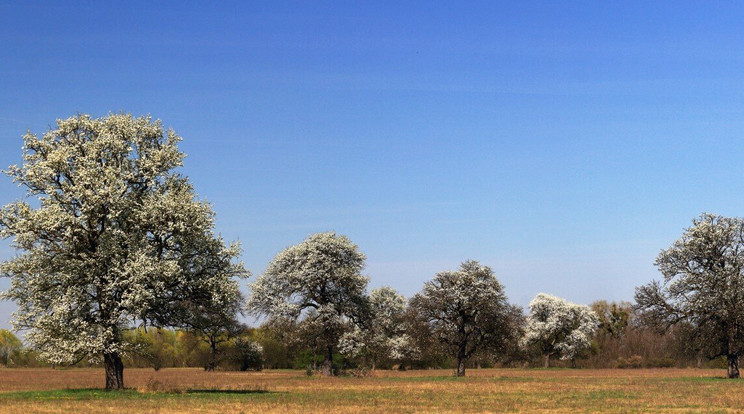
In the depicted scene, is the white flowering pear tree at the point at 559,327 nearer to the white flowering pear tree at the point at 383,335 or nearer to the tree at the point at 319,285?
the white flowering pear tree at the point at 383,335

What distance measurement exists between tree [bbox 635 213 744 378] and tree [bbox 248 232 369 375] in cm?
2825

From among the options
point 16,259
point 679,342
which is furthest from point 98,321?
point 679,342

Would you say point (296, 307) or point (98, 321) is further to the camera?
point (296, 307)

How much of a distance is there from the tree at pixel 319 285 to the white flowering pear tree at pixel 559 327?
60235mm

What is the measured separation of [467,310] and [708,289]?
23230 millimetres

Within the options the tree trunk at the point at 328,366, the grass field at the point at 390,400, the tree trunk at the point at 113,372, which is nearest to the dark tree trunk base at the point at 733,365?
the grass field at the point at 390,400

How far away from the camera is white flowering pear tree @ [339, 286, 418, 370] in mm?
82875

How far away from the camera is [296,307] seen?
8188 cm

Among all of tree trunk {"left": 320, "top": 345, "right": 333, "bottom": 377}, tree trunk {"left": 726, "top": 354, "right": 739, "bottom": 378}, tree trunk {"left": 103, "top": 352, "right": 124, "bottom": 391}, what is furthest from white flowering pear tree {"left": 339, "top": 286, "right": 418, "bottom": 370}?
tree trunk {"left": 103, "top": 352, "right": 124, "bottom": 391}

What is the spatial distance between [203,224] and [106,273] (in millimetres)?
6307

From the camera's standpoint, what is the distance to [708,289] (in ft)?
A: 236

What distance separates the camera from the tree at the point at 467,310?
82062mm

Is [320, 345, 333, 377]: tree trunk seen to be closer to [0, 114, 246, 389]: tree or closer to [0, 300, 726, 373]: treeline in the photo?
[0, 300, 726, 373]: treeline

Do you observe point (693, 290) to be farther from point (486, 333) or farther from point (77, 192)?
point (77, 192)
